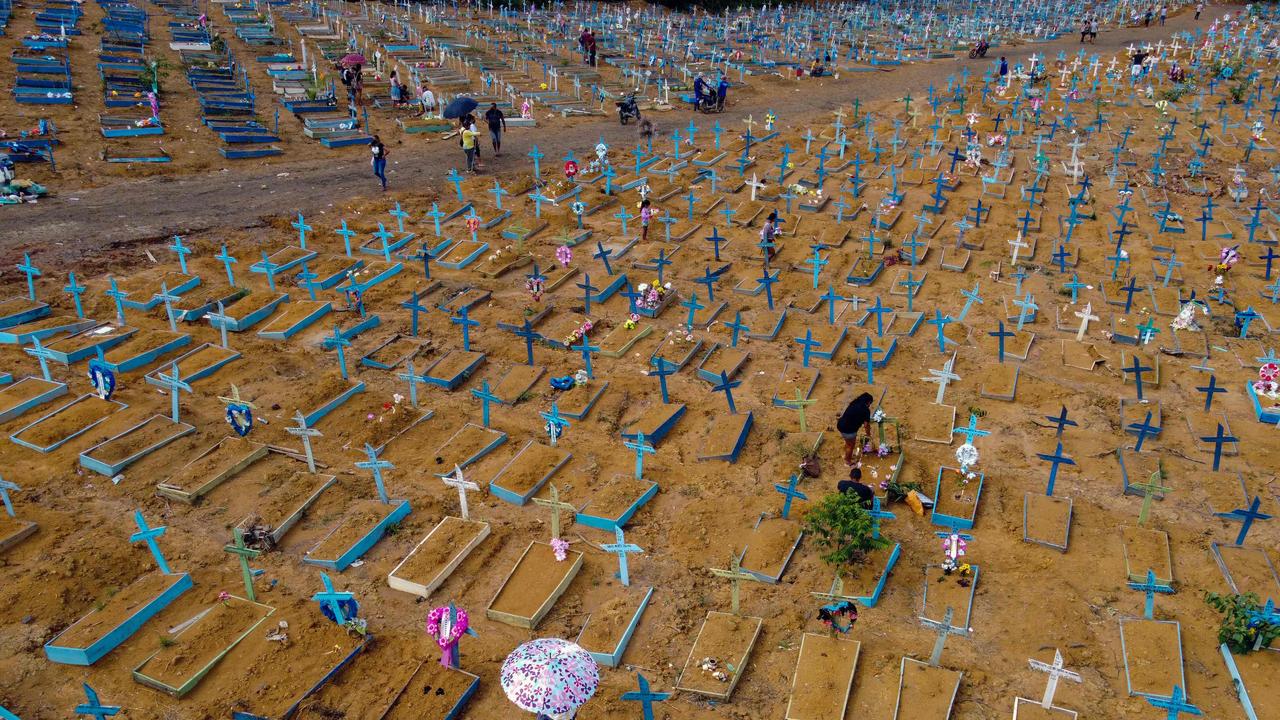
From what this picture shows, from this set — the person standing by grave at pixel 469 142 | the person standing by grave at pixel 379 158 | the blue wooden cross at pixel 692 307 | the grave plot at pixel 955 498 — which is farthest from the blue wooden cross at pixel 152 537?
the person standing by grave at pixel 469 142

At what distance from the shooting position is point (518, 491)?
11.0 m

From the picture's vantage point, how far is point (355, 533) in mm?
10180

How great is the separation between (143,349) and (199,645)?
733 centimetres

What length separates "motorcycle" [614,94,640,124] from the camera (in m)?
28.8

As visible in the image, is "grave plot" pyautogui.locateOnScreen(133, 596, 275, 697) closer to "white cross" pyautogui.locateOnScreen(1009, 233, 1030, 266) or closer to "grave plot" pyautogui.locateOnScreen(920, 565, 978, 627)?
"grave plot" pyautogui.locateOnScreen(920, 565, 978, 627)

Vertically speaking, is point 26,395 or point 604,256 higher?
point 604,256

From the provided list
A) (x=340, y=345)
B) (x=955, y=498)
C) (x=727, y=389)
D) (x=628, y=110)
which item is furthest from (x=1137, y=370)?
(x=628, y=110)

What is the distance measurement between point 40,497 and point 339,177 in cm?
1385

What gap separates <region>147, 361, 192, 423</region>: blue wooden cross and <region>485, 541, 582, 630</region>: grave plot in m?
5.93

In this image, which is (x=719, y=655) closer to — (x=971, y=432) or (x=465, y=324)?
(x=971, y=432)

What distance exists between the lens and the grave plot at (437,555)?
9.47 metres

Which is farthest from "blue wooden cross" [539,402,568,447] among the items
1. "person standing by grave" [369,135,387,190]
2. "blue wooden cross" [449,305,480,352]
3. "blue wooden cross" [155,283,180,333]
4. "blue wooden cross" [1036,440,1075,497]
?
"person standing by grave" [369,135,387,190]

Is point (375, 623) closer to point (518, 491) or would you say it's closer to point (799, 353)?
point (518, 491)

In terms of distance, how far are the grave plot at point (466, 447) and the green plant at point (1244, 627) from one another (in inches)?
354
